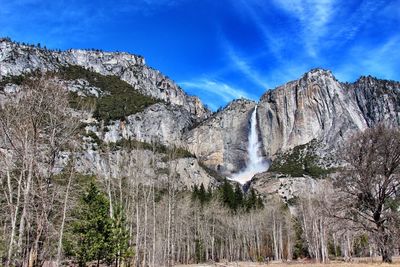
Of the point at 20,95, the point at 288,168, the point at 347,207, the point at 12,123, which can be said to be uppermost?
the point at 288,168

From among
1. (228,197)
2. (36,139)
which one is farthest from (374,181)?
(228,197)

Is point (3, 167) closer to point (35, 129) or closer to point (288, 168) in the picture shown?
point (35, 129)

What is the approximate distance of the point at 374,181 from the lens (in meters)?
30.1

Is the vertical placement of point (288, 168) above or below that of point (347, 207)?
above

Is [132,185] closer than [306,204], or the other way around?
[132,185]

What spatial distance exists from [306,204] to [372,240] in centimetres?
5566

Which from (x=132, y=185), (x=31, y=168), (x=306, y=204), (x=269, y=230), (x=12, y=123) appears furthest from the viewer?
(x=269, y=230)

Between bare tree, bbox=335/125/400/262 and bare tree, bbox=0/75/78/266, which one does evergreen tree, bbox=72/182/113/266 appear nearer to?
bare tree, bbox=0/75/78/266

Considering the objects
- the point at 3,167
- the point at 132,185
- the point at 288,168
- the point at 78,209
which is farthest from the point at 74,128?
the point at 288,168

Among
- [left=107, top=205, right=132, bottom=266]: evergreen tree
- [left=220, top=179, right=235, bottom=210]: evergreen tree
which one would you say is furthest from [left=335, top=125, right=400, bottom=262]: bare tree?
[left=220, top=179, right=235, bottom=210]: evergreen tree

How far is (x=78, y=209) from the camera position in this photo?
119 feet

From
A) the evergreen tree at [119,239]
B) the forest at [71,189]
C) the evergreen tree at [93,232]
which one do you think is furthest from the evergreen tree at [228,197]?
the evergreen tree at [93,232]

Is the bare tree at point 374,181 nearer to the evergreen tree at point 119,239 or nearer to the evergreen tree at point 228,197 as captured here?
the evergreen tree at point 119,239

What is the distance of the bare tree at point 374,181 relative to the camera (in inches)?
1141
